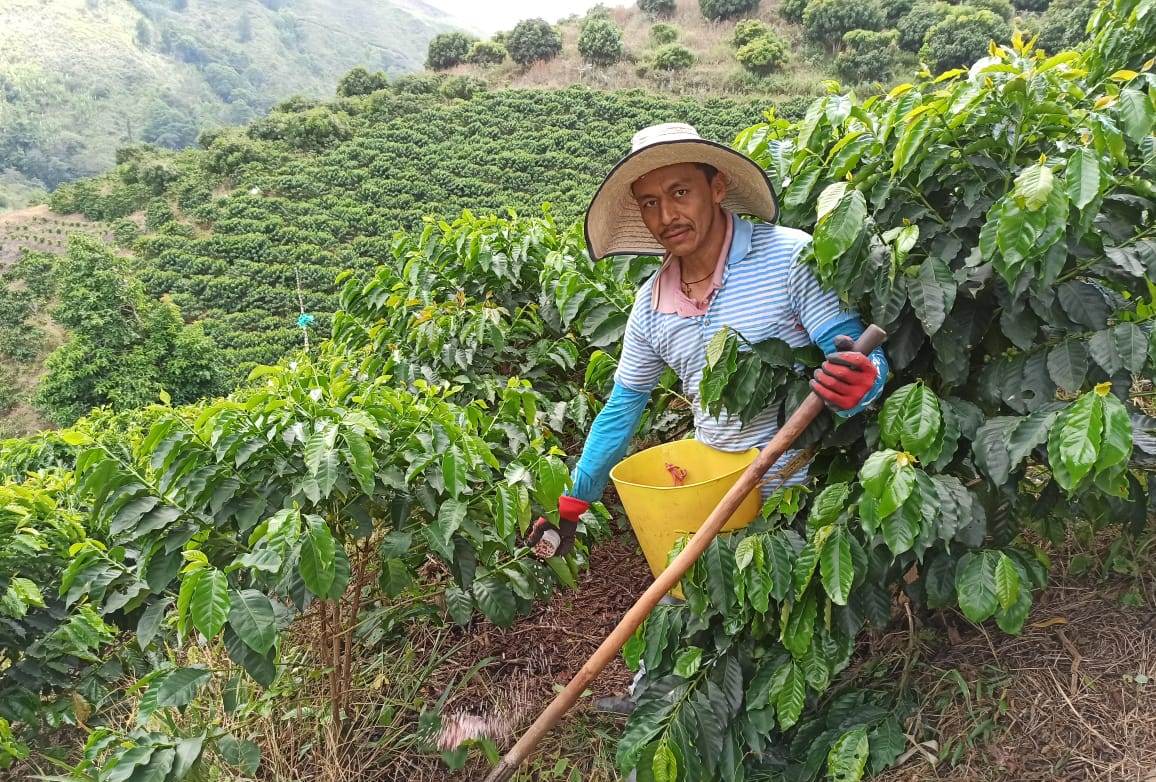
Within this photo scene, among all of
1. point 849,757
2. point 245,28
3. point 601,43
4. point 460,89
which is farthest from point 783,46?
point 245,28

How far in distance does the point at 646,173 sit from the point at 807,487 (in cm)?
88

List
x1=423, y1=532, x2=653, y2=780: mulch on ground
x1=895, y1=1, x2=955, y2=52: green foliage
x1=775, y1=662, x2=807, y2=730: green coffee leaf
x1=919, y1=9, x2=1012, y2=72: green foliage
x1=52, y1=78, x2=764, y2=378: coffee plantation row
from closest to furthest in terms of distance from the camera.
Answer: x1=775, y1=662, x2=807, y2=730: green coffee leaf
x1=423, y1=532, x2=653, y2=780: mulch on ground
x1=52, y1=78, x2=764, y2=378: coffee plantation row
x1=919, y1=9, x2=1012, y2=72: green foliage
x1=895, y1=1, x2=955, y2=52: green foliage

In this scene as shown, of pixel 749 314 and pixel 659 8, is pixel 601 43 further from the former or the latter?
pixel 749 314

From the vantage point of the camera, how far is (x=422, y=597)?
2.30m

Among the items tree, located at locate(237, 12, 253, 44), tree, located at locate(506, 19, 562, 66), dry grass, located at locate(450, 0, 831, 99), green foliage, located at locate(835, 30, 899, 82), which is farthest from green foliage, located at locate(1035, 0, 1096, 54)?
tree, located at locate(237, 12, 253, 44)

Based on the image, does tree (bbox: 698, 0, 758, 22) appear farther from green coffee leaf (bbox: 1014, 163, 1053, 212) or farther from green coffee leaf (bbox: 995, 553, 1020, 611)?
green coffee leaf (bbox: 995, 553, 1020, 611)

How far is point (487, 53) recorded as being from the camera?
3516 centimetres

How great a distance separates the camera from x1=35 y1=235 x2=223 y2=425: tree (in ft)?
59.7

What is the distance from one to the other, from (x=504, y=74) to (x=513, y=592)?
36143 millimetres

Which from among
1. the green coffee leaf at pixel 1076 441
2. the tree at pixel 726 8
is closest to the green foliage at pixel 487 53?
the tree at pixel 726 8

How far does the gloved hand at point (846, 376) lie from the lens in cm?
143

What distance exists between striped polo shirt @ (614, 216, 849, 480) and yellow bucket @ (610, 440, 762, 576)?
0.08m

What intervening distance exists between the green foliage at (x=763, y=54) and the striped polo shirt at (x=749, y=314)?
31.4m

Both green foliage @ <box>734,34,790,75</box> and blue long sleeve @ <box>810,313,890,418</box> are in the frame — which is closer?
blue long sleeve @ <box>810,313,890,418</box>
